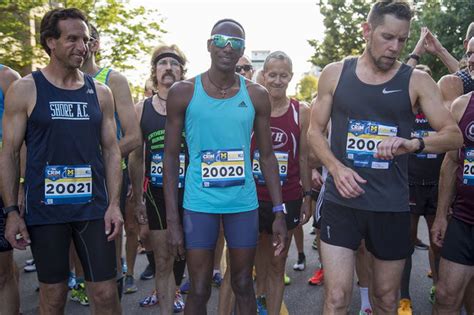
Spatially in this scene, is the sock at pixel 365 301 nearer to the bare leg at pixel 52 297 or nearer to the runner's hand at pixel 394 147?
the runner's hand at pixel 394 147

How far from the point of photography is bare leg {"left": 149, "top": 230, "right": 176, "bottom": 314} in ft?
13.7

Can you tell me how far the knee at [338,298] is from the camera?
309 centimetres

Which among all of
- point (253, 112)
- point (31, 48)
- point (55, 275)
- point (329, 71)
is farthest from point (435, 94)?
point (31, 48)

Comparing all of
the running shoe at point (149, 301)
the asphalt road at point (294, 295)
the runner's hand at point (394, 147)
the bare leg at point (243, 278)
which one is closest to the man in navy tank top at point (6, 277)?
the asphalt road at point (294, 295)

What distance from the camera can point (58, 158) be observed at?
3.19 metres

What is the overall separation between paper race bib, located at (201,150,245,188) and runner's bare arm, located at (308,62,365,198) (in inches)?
23.6

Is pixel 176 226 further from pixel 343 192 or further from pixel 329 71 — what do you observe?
pixel 329 71

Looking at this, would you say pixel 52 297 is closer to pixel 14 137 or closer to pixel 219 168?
pixel 14 137

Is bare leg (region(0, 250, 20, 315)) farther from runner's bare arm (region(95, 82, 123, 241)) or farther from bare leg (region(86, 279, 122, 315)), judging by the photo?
runner's bare arm (region(95, 82, 123, 241))

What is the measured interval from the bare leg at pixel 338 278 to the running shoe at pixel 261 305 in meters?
1.35

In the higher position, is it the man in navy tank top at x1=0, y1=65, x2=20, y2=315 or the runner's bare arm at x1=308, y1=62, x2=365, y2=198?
the runner's bare arm at x1=308, y1=62, x2=365, y2=198

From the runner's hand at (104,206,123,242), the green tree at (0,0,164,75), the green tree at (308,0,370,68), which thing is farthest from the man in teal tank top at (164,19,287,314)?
the green tree at (308,0,370,68)

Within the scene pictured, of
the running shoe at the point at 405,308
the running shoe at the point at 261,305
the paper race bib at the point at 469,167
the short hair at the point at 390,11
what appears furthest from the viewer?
the running shoe at the point at 405,308

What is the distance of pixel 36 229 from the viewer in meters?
3.19
